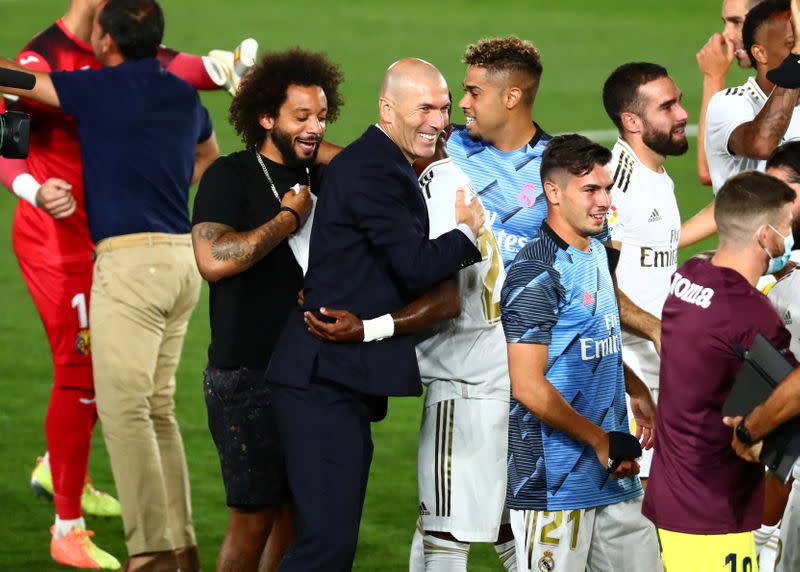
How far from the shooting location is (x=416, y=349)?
214 inches

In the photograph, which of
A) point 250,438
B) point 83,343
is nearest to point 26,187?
point 83,343

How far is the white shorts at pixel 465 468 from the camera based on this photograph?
5.27m

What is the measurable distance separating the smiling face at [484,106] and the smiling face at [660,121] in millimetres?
670

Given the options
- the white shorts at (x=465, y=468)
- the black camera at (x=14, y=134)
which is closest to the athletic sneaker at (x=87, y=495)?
the black camera at (x=14, y=134)

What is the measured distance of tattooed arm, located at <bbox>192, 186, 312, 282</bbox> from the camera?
17.9 feet

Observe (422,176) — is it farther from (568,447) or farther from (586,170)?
(568,447)

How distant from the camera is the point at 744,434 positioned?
434cm

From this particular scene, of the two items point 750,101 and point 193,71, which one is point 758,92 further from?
point 193,71

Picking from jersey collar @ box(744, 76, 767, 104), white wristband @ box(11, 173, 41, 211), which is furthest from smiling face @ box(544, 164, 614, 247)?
white wristband @ box(11, 173, 41, 211)

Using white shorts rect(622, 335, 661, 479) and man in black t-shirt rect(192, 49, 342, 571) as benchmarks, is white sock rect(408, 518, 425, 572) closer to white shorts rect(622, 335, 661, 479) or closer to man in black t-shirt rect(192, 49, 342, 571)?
man in black t-shirt rect(192, 49, 342, 571)

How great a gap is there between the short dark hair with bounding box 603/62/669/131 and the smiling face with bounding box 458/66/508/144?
0.56m

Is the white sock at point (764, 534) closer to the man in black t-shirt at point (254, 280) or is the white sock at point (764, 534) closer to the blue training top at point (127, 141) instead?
the man in black t-shirt at point (254, 280)

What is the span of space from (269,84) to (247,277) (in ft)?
2.50

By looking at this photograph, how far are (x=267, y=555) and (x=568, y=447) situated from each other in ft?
4.92
